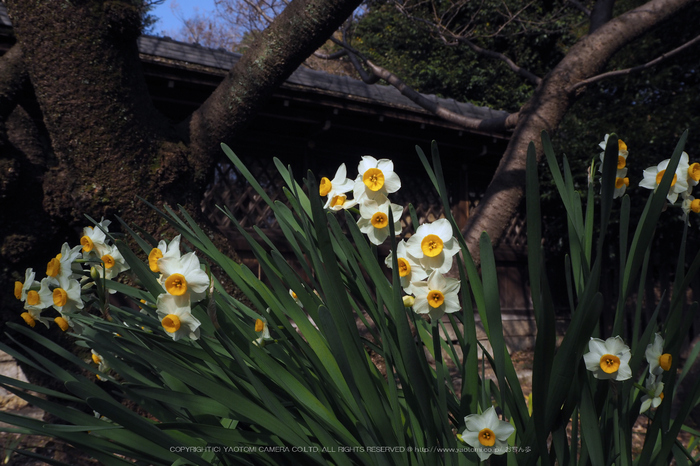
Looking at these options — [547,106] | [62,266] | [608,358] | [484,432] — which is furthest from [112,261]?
[547,106]

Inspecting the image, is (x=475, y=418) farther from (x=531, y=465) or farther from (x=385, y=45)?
(x=385, y=45)

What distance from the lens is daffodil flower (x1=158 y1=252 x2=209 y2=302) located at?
0.73 m

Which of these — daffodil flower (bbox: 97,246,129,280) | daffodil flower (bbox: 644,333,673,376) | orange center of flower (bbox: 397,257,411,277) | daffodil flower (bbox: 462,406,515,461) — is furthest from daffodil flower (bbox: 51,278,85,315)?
daffodil flower (bbox: 644,333,673,376)

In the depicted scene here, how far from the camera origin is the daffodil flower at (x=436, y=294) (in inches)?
31.5

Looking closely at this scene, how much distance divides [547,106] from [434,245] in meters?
2.84

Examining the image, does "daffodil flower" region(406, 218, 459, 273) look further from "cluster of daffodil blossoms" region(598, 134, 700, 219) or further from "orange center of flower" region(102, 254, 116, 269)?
"orange center of flower" region(102, 254, 116, 269)

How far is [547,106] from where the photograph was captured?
10.6 ft

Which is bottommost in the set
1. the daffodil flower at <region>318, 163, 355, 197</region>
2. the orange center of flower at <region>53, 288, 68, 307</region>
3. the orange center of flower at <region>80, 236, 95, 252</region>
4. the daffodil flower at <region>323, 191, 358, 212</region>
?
the orange center of flower at <region>53, 288, 68, 307</region>

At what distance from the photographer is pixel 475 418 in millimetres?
783

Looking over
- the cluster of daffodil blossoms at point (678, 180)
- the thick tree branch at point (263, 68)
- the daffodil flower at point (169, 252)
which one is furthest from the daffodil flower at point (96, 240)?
the thick tree branch at point (263, 68)

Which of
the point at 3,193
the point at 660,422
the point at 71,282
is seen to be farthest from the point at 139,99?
the point at 660,422

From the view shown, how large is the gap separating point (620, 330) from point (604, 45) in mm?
3093

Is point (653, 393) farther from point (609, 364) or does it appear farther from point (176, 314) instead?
point (176, 314)

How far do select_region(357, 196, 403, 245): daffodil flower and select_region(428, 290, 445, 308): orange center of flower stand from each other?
0.53 feet
